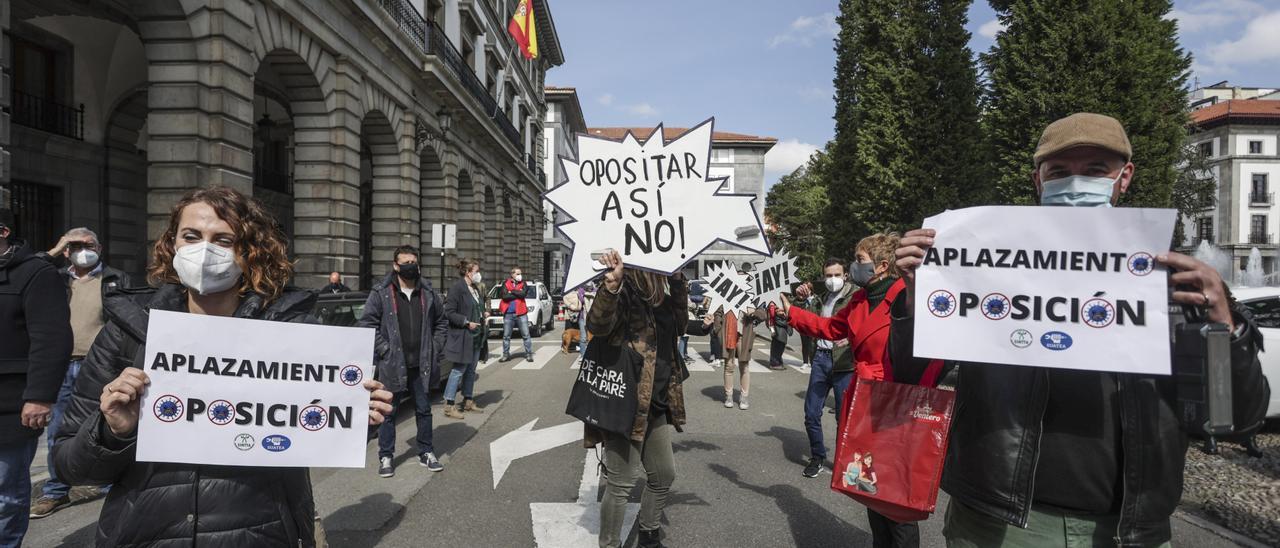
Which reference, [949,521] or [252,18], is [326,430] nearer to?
[949,521]

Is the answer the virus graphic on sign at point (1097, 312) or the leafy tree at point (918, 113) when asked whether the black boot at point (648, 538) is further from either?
the leafy tree at point (918, 113)

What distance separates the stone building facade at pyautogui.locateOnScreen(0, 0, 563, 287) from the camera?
35.6ft

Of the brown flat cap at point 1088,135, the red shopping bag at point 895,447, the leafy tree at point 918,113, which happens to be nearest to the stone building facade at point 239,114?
the red shopping bag at point 895,447

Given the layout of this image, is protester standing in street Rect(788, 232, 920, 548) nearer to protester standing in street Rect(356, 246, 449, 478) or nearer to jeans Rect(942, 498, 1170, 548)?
jeans Rect(942, 498, 1170, 548)

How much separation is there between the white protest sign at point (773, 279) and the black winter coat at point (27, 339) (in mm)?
4599

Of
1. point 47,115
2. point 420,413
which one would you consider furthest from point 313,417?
point 47,115

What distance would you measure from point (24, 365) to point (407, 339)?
→ 300 centimetres

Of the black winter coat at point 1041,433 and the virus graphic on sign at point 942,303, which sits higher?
the virus graphic on sign at point 942,303

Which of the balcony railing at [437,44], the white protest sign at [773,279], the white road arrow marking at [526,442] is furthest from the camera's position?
the balcony railing at [437,44]

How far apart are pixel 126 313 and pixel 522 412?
7.06 metres

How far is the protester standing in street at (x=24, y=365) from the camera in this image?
3.37 metres

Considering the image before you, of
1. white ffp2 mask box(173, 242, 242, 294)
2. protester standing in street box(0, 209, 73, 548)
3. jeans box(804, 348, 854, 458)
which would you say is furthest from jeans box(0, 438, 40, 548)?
jeans box(804, 348, 854, 458)

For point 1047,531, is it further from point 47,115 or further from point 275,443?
point 47,115

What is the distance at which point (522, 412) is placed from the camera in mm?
8867
